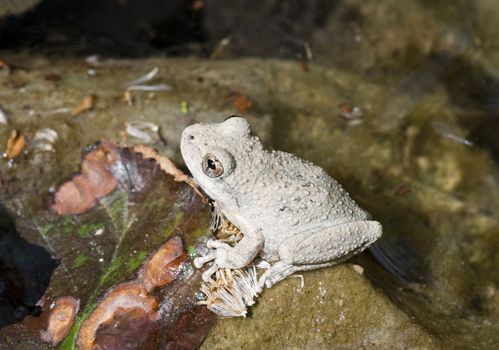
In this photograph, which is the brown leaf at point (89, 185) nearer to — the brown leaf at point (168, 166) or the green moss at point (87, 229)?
the green moss at point (87, 229)

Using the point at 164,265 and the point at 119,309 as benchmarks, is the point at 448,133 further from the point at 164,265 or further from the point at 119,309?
the point at 119,309

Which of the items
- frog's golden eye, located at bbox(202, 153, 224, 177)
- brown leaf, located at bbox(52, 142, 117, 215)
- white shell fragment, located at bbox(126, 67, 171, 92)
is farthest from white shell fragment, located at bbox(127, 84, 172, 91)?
frog's golden eye, located at bbox(202, 153, 224, 177)

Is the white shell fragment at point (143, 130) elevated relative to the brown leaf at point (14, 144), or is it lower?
lower

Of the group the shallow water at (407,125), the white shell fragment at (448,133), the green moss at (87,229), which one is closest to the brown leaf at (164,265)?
the green moss at (87,229)

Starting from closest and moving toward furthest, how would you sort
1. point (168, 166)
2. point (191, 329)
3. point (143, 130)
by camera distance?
point (191, 329) < point (168, 166) < point (143, 130)

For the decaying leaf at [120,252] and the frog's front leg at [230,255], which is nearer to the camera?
the decaying leaf at [120,252]

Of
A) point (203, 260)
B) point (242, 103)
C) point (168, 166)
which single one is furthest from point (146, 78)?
point (203, 260)

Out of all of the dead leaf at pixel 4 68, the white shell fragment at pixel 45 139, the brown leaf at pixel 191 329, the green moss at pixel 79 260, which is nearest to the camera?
the brown leaf at pixel 191 329
